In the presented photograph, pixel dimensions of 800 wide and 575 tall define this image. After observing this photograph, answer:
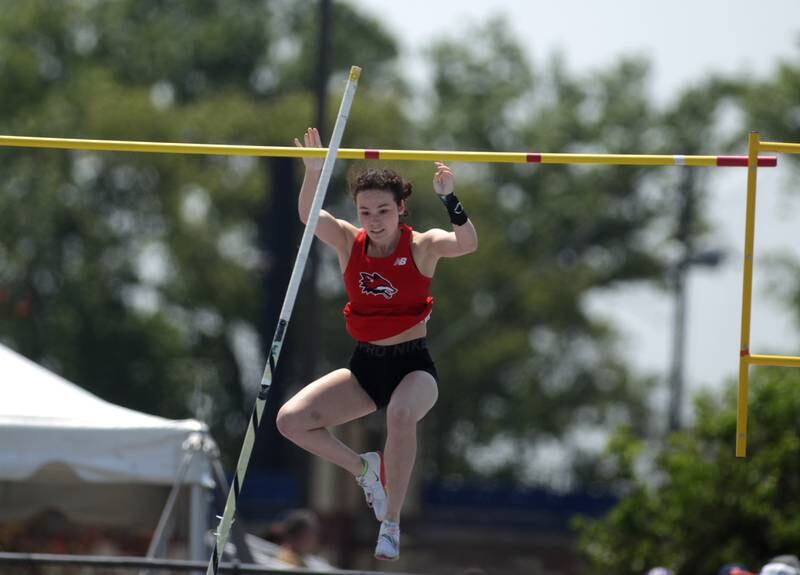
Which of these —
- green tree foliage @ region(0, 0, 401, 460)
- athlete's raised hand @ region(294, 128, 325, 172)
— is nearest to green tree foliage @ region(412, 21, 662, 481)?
green tree foliage @ region(0, 0, 401, 460)

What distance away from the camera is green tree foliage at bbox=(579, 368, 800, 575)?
12.6m

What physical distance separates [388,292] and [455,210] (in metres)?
0.47

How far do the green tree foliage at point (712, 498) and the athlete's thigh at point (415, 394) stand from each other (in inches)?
257

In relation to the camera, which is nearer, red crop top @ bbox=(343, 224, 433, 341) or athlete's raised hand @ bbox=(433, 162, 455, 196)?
athlete's raised hand @ bbox=(433, 162, 455, 196)

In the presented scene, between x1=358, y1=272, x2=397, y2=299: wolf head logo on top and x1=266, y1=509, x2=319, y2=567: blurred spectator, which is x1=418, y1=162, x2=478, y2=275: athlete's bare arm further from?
x1=266, y1=509, x2=319, y2=567: blurred spectator

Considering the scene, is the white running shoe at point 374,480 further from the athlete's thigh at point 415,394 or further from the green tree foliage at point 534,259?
the green tree foliage at point 534,259

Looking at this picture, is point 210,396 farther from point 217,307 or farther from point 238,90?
point 238,90

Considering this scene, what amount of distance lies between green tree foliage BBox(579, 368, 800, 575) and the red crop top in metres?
6.59

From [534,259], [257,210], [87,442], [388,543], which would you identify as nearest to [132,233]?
[257,210]

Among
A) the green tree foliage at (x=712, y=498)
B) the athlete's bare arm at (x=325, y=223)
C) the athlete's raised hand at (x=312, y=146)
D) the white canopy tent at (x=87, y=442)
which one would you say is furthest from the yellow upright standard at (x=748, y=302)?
the green tree foliage at (x=712, y=498)

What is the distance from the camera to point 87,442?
8922 millimetres

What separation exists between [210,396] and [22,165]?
20.2 ft

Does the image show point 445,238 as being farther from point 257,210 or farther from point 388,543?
point 257,210

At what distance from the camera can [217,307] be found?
3353cm
